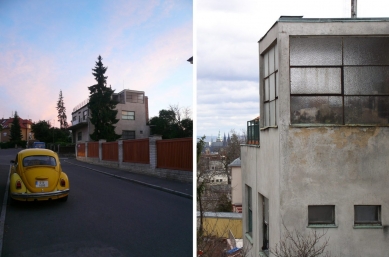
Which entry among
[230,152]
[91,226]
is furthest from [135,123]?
[230,152]

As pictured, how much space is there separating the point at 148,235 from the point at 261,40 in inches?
130

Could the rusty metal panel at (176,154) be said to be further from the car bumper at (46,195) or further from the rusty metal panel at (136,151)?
the car bumper at (46,195)

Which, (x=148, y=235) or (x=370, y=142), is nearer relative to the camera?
(x=148, y=235)

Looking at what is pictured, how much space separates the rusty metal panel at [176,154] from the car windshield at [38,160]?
1.53m

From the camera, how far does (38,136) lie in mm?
2867

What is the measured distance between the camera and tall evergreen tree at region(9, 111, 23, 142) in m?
2.65

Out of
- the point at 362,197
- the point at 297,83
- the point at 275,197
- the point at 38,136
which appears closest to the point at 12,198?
the point at 38,136

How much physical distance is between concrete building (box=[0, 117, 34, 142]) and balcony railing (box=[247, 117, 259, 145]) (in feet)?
12.0

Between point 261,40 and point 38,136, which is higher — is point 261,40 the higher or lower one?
the higher one

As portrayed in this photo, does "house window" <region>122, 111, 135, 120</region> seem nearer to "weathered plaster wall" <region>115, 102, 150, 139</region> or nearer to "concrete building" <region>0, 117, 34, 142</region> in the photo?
"weathered plaster wall" <region>115, 102, 150, 139</region>

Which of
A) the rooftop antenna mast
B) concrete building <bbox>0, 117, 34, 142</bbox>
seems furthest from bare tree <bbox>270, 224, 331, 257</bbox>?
the rooftop antenna mast

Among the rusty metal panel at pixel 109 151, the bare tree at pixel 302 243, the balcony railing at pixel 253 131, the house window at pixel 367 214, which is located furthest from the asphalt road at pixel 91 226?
the rusty metal panel at pixel 109 151

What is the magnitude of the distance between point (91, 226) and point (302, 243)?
258 cm

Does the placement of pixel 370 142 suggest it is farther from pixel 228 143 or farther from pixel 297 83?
pixel 228 143
